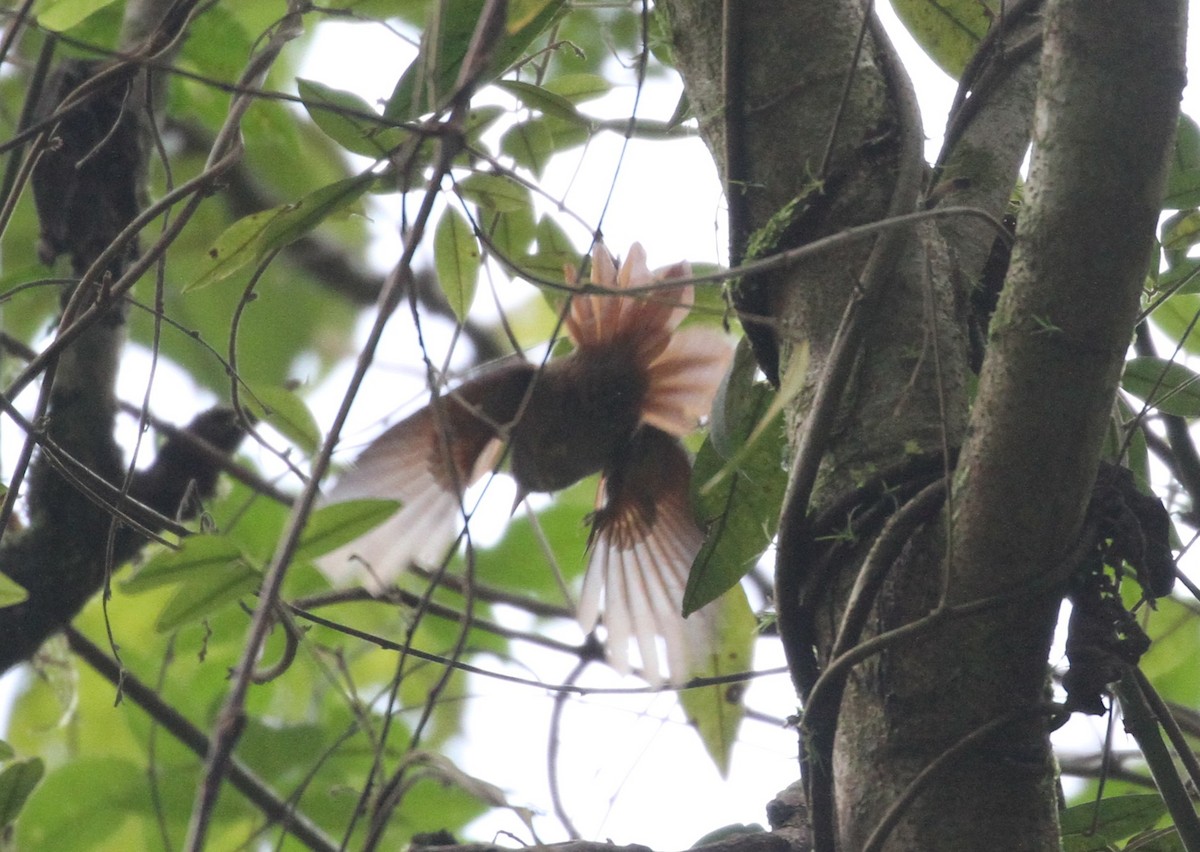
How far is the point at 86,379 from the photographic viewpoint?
4.49 ft

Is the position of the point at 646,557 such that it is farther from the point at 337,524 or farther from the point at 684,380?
the point at 337,524

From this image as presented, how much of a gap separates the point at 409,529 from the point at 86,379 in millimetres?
462

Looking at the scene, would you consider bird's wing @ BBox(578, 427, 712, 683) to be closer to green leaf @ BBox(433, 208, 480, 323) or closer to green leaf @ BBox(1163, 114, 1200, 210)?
green leaf @ BBox(433, 208, 480, 323)

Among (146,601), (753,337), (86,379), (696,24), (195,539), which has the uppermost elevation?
(146,601)

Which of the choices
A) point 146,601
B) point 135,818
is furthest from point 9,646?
point 146,601

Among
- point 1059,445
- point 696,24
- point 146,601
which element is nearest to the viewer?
point 1059,445

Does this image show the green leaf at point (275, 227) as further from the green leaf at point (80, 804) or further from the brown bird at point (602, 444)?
the green leaf at point (80, 804)

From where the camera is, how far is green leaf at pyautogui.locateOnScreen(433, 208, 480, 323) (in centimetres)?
117

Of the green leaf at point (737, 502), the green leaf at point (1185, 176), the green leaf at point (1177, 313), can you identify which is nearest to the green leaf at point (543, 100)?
the green leaf at point (737, 502)

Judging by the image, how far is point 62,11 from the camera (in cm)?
107

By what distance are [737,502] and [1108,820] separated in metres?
0.36

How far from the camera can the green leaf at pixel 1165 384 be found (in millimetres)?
967

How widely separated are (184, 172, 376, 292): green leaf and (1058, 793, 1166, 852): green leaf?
0.69 meters

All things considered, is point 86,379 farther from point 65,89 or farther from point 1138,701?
point 1138,701
